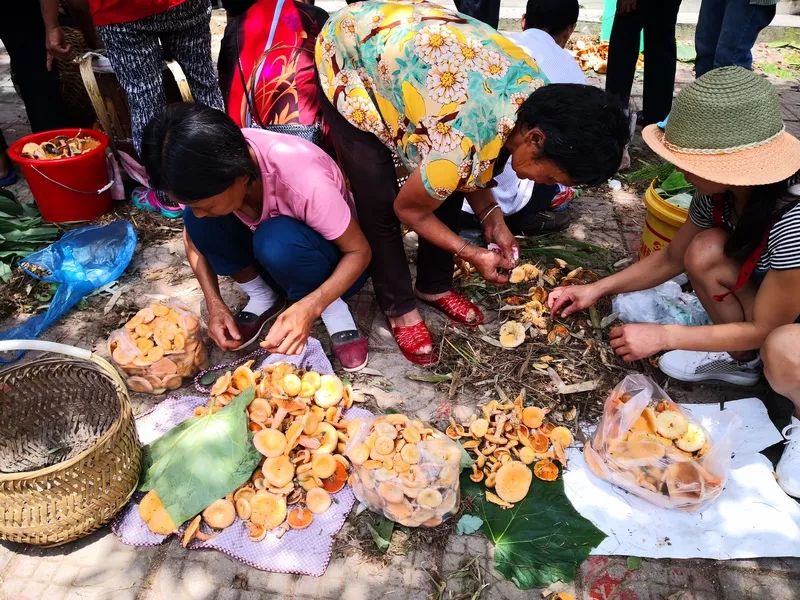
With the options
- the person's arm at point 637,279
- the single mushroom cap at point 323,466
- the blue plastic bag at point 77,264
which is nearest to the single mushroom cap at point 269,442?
the single mushroom cap at point 323,466

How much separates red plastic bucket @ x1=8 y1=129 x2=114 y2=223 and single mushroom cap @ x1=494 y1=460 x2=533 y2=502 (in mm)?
2897

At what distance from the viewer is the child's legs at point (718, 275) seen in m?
2.40

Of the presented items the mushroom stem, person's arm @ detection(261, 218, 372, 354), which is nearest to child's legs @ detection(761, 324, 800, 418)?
person's arm @ detection(261, 218, 372, 354)

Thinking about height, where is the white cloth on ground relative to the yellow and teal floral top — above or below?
below

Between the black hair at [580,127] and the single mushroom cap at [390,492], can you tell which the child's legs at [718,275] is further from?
the single mushroom cap at [390,492]

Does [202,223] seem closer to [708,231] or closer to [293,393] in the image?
[293,393]

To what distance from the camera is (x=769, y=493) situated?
217cm

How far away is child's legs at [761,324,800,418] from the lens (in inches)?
82.1

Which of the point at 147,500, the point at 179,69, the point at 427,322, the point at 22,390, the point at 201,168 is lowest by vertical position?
the point at 427,322

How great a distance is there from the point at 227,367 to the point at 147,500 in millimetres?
759

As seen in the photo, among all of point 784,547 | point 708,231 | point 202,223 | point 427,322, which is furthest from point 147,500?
point 708,231

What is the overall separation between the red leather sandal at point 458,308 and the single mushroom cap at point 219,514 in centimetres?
140

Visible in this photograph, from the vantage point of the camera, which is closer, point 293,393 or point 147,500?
point 147,500

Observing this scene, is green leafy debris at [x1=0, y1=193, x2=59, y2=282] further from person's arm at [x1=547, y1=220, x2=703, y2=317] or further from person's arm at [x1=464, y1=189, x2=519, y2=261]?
person's arm at [x1=547, y1=220, x2=703, y2=317]
